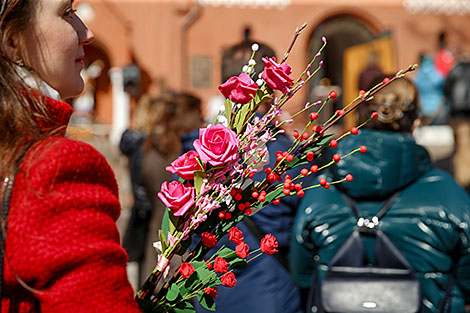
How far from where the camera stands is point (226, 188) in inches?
52.1

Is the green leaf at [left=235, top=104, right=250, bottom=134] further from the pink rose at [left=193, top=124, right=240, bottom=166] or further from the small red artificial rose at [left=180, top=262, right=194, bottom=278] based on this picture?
the small red artificial rose at [left=180, top=262, right=194, bottom=278]

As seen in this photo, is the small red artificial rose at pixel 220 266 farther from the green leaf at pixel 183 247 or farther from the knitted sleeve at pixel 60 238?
the knitted sleeve at pixel 60 238

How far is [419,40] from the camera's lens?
60.0 ft

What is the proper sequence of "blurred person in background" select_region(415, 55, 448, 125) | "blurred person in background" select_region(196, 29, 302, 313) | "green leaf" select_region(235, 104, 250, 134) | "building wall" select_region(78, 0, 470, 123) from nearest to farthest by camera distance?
"green leaf" select_region(235, 104, 250, 134) < "blurred person in background" select_region(196, 29, 302, 313) < "blurred person in background" select_region(415, 55, 448, 125) < "building wall" select_region(78, 0, 470, 123)

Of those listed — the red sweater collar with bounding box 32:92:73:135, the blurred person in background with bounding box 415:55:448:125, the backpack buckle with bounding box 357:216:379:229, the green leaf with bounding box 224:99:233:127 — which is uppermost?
the red sweater collar with bounding box 32:92:73:135

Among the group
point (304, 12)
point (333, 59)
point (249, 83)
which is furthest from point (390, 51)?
point (249, 83)

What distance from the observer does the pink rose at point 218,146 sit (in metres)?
1.28

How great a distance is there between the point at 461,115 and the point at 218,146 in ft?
26.5

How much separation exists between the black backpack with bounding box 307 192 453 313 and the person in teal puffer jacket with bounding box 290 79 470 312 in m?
0.04

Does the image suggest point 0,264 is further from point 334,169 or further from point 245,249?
point 334,169

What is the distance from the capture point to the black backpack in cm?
240

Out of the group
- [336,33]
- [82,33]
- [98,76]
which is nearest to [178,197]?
[82,33]

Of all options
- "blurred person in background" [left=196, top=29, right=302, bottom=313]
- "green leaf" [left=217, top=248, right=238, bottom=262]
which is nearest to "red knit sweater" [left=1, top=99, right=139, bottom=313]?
"green leaf" [left=217, top=248, right=238, bottom=262]

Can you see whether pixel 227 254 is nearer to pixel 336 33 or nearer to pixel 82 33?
pixel 82 33
